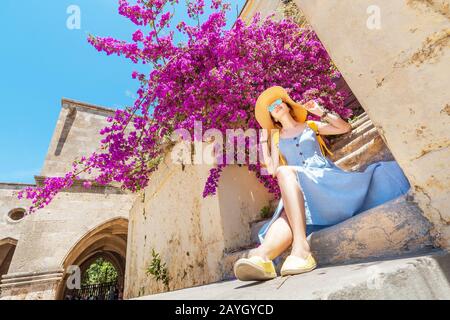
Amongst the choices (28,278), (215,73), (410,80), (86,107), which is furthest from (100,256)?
(410,80)

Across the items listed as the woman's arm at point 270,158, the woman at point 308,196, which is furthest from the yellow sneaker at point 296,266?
the woman's arm at point 270,158

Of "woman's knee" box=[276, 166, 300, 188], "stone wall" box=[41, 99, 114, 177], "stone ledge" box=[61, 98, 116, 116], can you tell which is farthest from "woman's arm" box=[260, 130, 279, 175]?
"stone ledge" box=[61, 98, 116, 116]

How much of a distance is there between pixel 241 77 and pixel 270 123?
71cm

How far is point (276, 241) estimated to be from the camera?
169cm

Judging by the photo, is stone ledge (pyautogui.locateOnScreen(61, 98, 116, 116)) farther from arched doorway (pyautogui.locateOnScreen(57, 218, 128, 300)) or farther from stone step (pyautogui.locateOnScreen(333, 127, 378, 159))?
stone step (pyautogui.locateOnScreen(333, 127, 378, 159))

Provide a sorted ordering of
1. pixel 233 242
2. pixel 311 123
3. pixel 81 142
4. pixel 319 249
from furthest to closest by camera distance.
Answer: pixel 81 142 < pixel 233 242 < pixel 311 123 < pixel 319 249

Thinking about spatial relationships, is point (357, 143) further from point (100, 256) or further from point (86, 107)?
point (100, 256)

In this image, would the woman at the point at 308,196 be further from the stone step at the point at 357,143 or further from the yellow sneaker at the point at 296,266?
the stone step at the point at 357,143

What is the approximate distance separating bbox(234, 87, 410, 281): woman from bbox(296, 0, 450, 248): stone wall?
0.46 metres

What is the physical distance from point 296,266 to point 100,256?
2014 cm

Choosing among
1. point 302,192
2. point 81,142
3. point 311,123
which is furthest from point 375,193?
point 81,142

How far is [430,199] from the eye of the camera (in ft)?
4.21

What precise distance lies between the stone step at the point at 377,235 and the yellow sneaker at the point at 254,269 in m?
0.44
